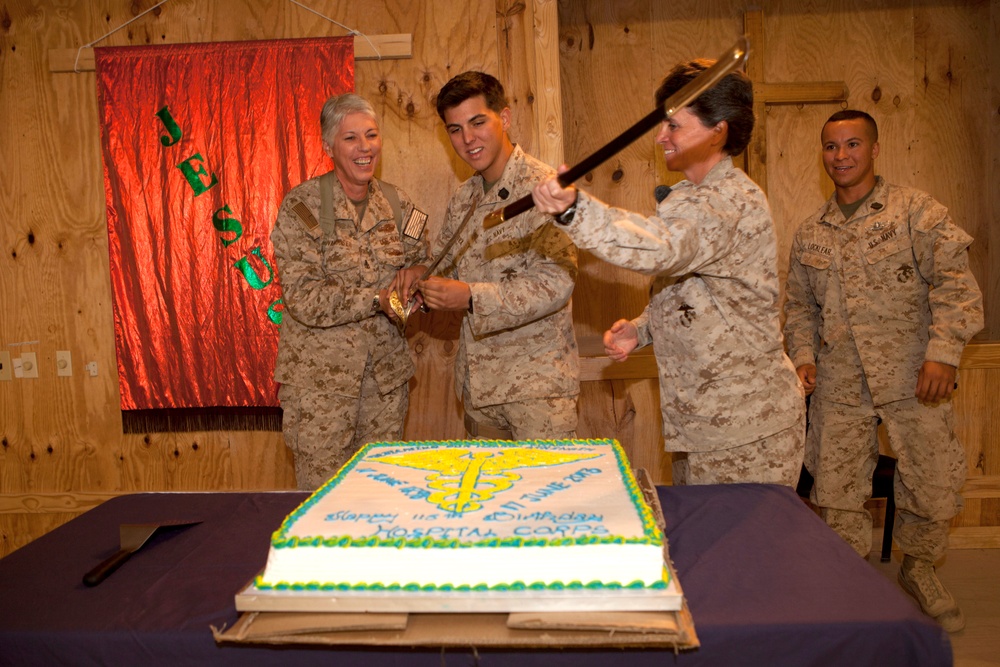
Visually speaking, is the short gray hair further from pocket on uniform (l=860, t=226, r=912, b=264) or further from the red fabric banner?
pocket on uniform (l=860, t=226, r=912, b=264)

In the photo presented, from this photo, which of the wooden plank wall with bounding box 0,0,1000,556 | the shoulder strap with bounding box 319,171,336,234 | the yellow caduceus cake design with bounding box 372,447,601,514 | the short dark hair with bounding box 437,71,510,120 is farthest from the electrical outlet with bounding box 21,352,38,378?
the yellow caduceus cake design with bounding box 372,447,601,514

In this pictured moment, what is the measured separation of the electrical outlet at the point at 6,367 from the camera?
314 centimetres

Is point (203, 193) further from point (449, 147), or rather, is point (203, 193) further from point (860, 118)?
point (860, 118)

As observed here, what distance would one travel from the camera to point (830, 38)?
3398 mm

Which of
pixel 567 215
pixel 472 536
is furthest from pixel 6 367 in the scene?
pixel 472 536

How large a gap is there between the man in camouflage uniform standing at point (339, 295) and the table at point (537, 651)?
1076mm

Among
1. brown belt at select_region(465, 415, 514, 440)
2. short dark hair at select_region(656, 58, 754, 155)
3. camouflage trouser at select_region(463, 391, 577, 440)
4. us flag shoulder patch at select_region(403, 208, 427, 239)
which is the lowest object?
brown belt at select_region(465, 415, 514, 440)

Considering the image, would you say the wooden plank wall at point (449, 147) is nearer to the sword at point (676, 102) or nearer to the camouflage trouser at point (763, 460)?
the camouflage trouser at point (763, 460)

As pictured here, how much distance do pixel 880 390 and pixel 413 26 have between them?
7.16 feet

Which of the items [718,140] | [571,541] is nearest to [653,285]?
[718,140]

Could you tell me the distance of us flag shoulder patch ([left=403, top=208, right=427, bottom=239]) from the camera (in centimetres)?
250

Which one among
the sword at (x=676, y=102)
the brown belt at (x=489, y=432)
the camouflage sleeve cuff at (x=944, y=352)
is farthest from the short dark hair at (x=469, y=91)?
the camouflage sleeve cuff at (x=944, y=352)

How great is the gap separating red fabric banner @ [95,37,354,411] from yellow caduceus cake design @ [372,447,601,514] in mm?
1842

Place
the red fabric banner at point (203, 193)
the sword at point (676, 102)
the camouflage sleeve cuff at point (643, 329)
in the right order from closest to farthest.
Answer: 1. the sword at point (676, 102)
2. the camouflage sleeve cuff at point (643, 329)
3. the red fabric banner at point (203, 193)
